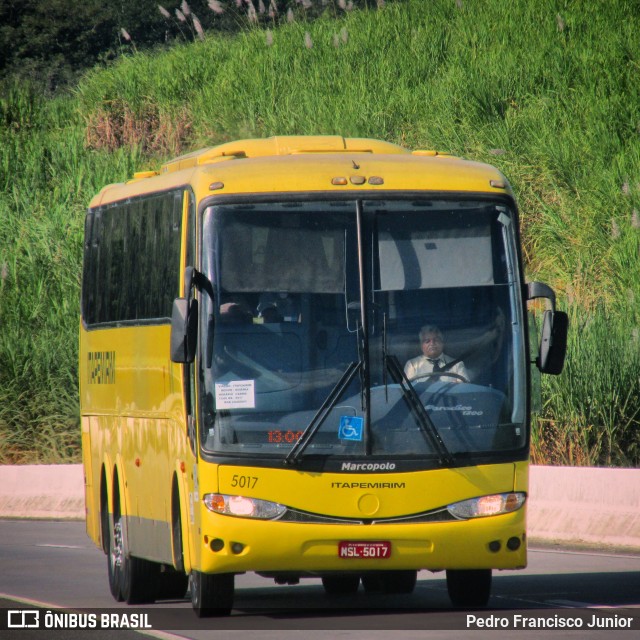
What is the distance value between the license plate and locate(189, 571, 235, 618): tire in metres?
0.87

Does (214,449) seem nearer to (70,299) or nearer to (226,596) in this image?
(226,596)

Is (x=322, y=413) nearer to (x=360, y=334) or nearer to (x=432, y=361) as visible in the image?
(x=360, y=334)

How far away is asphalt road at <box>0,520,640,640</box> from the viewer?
11711mm

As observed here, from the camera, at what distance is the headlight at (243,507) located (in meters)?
12.1

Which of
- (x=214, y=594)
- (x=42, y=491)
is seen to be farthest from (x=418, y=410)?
(x=42, y=491)

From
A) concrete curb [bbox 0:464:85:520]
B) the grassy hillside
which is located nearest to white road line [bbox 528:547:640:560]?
the grassy hillside

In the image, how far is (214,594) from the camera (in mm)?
12477

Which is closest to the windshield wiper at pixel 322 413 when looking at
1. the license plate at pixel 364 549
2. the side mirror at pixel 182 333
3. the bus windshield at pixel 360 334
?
the bus windshield at pixel 360 334

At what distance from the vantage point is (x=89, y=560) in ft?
59.9

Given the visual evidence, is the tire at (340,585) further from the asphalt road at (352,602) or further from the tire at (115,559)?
the tire at (115,559)

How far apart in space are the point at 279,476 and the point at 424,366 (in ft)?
4.21

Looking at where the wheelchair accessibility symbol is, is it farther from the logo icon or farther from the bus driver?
the logo icon

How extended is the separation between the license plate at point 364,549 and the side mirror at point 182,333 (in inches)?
64.6

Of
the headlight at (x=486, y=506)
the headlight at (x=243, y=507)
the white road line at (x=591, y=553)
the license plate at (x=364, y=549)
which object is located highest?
the headlight at (x=243, y=507)
